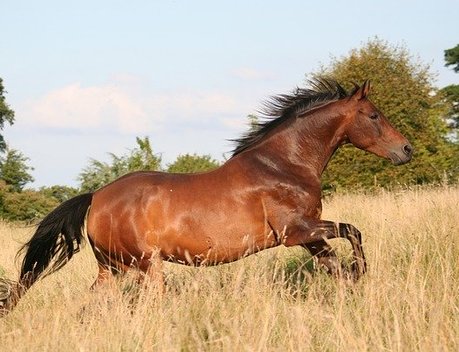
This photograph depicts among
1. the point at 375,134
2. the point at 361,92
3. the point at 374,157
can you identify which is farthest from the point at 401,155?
the point at 374,157

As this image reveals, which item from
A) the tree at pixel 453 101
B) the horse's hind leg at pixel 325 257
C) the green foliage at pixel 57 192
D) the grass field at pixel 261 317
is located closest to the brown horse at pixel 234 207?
the horse's hind leg at pixel 325 257

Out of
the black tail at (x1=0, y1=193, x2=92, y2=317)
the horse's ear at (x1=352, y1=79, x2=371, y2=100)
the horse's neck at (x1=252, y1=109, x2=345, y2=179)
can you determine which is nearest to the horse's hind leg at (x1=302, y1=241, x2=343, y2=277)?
the horse's neck at (x1=252, y1=109, x2=345, y2=179)

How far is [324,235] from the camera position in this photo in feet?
22.0

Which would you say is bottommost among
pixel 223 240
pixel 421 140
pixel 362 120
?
pixel 223 240

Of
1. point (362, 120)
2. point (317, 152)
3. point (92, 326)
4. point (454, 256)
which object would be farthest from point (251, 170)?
point (92, 326)

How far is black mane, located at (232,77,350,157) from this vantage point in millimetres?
7637

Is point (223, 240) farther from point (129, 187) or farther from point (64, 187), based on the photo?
point (64, 187)

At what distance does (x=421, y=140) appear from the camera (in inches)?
1078

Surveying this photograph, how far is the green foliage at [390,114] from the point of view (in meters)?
24.8

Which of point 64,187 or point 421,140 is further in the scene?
point 64,187

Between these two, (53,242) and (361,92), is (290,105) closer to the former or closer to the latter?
(361,92)

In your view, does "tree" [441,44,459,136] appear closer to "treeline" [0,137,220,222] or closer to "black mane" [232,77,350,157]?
"treeline" [0,137,220,222]

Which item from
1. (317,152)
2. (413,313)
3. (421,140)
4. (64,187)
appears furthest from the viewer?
(64,187)

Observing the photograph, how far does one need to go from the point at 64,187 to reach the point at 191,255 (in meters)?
28.9
